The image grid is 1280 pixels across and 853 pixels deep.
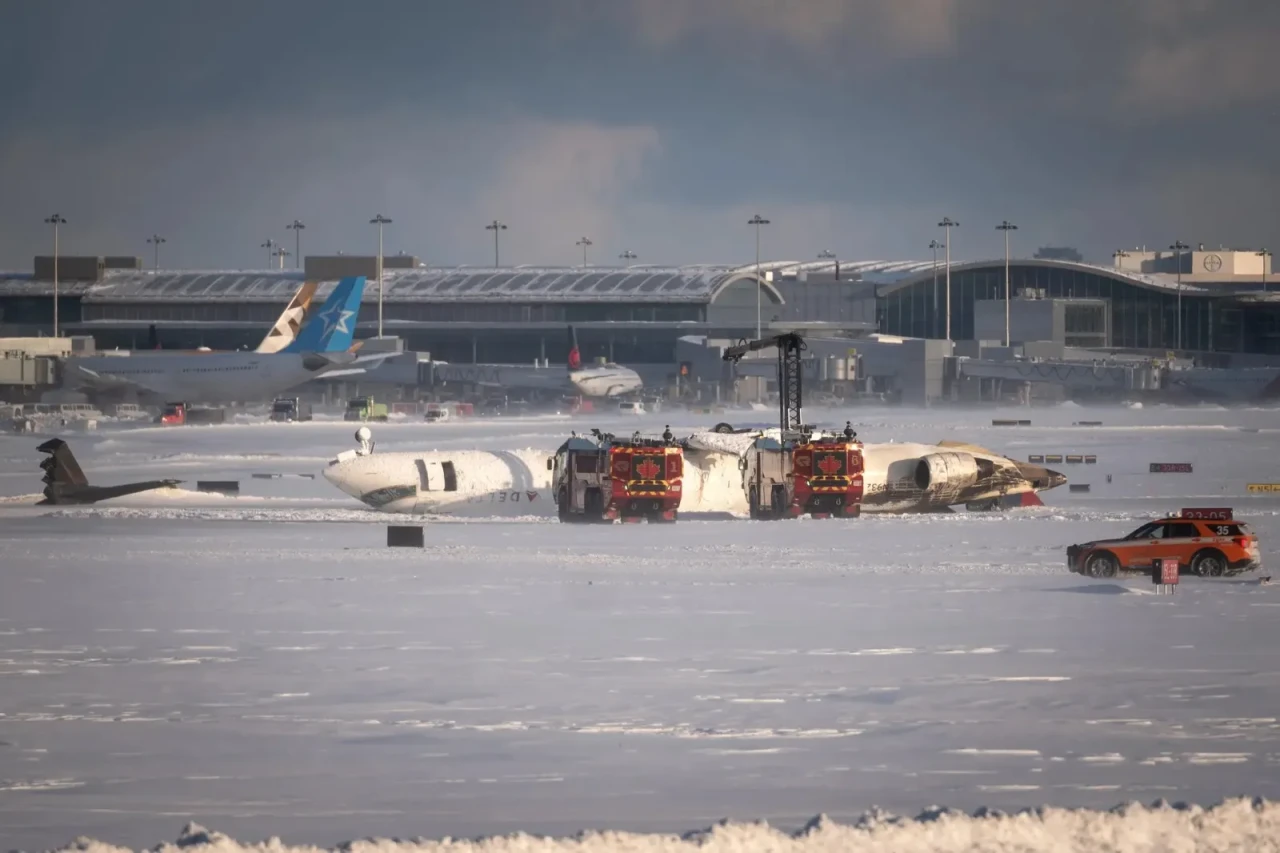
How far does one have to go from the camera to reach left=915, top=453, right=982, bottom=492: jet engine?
52406 millimetres

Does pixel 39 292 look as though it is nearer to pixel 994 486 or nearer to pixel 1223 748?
pixel 994 486

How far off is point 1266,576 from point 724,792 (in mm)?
22046

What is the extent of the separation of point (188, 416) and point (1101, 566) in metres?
90.4

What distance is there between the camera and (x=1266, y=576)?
3606 cm

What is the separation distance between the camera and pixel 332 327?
12519cm

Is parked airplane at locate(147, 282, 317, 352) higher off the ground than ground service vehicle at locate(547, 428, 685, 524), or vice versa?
parked airplane at locate(147, 282, 317, 352)

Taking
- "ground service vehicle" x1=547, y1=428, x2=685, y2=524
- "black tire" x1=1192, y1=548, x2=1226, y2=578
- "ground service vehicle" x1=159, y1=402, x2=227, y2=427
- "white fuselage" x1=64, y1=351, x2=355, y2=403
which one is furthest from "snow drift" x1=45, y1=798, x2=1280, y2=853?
"white fuselage" x1=64, y1=351, x2=355, y2=403

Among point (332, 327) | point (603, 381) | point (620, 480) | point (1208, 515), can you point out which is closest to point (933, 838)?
point (1208, 515)

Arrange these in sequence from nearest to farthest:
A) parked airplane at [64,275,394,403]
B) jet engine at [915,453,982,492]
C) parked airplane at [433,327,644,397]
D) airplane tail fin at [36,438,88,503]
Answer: jet engine at [915,453,982,492] < airplane tail fin at [36,438,88,503] < parked airplane at [64,275,394,403] < parked airplane at [433,327,644,397]

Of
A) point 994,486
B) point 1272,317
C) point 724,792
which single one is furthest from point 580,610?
point 1272,317

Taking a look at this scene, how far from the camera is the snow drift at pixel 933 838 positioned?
15719mm

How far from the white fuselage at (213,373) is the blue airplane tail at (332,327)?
5.83 ft

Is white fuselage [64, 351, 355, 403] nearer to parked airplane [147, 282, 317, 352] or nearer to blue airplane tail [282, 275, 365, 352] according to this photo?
blue airplane tail [282, 275, 365, 352]

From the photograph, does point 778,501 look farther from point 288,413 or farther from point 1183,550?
point 288,413
